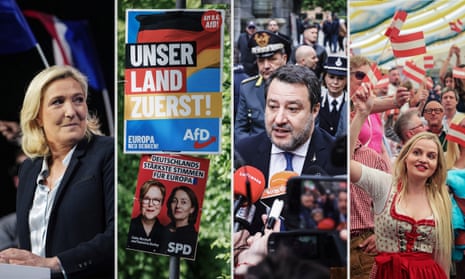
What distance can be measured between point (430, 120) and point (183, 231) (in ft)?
6.77

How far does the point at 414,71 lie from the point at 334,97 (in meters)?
0.62

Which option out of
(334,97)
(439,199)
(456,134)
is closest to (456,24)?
(456,134)

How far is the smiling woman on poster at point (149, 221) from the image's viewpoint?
6.83 metres

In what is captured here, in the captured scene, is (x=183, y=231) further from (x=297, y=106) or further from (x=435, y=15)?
(x=435, y=15)

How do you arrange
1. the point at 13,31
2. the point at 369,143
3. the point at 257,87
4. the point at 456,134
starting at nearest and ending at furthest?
1. the point at 456,134
2. the point at 369,143
3. the point at 257,87
4. the point at 13,31

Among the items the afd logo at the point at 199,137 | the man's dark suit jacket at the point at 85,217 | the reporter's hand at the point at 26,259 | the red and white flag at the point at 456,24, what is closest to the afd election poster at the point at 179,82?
the afd logo at the point at 199,137

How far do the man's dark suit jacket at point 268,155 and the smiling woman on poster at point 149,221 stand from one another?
714mm

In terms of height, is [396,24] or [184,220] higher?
[396,24]

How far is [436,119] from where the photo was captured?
21.3ft

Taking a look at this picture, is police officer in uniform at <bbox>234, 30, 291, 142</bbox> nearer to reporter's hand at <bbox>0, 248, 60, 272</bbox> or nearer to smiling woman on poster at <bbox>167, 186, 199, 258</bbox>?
smiling woman on poster at <bbox>167, 186, 199, 258</bbox>

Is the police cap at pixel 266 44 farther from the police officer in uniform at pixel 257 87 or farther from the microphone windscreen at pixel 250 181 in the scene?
the microphone windscreen at pixel 250 181

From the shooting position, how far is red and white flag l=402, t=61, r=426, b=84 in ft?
21.3

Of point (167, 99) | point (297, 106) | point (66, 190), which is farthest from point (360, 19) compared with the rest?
point (66, 190)

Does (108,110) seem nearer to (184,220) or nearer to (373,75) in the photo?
(184,220)
